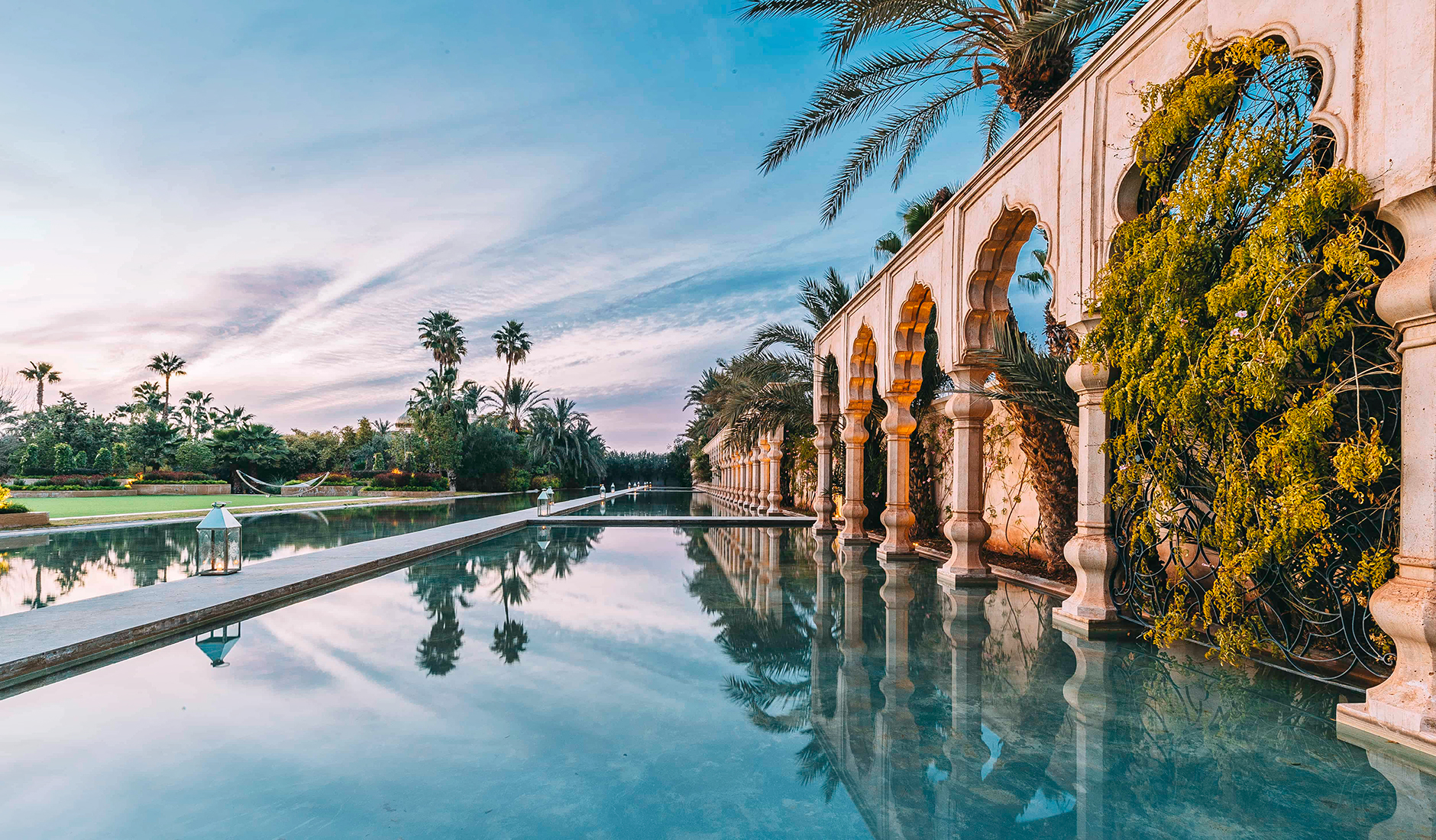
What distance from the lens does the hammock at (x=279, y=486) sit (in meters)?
36.3

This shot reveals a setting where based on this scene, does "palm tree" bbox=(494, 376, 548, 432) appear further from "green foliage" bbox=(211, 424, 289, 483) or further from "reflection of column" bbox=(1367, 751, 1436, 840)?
"reflection of column" bbox=(1367, 751, 1436, 840)

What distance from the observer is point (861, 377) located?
1198 centimetres

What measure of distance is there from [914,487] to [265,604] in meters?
10.2

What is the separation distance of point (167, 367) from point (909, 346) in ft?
231

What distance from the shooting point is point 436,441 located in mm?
39375

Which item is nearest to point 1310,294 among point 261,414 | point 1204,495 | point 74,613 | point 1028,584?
point 1204,495

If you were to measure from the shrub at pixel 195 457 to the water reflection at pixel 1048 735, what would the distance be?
1824 inches

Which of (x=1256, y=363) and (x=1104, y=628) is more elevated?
(x=1256, y=363)

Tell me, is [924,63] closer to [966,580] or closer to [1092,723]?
[966,580]

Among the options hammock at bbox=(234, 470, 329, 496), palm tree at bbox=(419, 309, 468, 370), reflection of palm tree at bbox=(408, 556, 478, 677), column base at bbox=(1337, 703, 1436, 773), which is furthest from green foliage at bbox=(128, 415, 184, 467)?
column base at bbox=(1337, 703, 1436, 773)

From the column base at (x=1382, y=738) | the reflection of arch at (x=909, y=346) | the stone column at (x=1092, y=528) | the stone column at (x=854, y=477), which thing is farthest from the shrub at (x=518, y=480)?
the column base at (x=1382, y=738)

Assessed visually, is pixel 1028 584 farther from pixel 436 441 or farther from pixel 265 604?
pixel 436 441

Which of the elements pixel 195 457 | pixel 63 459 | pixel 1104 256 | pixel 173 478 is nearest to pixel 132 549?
pixel 1104 256

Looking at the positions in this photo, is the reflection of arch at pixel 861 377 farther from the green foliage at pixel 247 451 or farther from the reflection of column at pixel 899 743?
the green foliage at pixel 247 451
